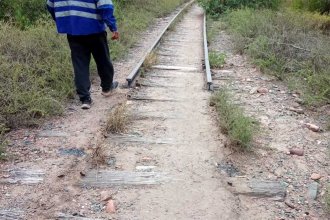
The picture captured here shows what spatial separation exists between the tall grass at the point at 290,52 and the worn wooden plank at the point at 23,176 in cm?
405

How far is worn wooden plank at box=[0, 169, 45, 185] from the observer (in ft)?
11.8

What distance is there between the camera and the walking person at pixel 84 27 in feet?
16.7

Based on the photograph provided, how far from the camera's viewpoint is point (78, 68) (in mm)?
5434

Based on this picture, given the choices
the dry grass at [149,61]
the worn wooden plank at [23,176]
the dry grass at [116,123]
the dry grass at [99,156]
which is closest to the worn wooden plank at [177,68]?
the dry grass at [149,61]

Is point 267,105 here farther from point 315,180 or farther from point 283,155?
point 315,180

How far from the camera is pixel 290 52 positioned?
796 cm

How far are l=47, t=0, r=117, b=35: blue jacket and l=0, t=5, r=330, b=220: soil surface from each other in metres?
1.12

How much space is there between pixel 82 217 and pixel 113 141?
4.71ft

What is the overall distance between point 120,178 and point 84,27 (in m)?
2.37

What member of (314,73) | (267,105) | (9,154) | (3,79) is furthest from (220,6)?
(9,154)

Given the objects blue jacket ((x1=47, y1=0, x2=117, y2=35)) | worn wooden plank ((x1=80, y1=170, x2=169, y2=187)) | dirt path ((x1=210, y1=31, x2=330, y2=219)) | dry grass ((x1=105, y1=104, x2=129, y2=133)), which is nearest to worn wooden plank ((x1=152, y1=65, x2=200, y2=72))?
dirt path ((x1=210, y1=31, x2=330, y2=219))

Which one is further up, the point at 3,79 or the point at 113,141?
the point at 3,79

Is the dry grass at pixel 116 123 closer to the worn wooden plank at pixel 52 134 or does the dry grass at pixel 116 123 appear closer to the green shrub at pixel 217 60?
the worn wooden plank at pixel 52 134

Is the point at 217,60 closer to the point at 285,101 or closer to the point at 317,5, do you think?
the point at 285,101
